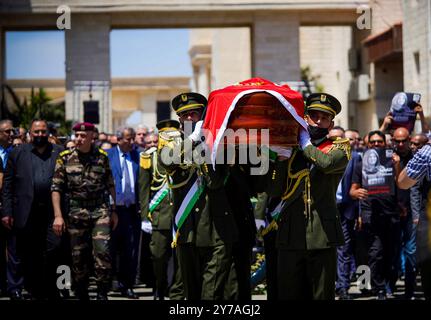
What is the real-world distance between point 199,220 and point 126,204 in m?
5.74

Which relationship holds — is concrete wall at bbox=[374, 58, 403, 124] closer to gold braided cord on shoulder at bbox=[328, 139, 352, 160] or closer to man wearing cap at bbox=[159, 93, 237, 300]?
man wearing cap at bbox=[159, 93, 237, 300]

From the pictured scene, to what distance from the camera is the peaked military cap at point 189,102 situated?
976 centimetres

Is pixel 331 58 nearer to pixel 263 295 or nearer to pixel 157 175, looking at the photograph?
pixel 263 295

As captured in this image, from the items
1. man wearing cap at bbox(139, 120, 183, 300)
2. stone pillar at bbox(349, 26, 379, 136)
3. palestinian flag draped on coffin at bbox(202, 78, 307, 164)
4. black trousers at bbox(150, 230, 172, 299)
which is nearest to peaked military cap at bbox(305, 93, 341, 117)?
palestinian flag draped on coffin at bbox(202, 78, 307, 164)

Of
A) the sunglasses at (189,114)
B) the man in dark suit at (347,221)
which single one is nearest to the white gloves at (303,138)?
the sunglasses at (189,114)

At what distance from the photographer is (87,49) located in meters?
39.4

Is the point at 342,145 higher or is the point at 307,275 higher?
the point at 342,145

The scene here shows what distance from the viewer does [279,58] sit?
3975 centimetres

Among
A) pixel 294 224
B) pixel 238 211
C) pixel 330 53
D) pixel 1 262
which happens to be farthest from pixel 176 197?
pixel 330 53

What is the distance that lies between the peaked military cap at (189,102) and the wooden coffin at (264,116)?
4.35 feet

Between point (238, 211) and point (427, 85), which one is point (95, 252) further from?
point (427, 85)

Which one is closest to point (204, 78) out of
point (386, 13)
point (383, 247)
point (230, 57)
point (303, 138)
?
point (230, 57)

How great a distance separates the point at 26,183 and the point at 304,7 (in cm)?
2738

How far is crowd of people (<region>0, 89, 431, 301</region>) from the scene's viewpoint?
893 cm
